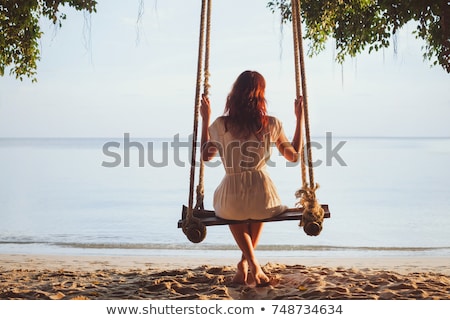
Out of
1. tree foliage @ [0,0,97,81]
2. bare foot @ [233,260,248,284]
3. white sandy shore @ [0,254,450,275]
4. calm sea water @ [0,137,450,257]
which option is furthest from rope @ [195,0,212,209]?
calm sea water @ [0,137,450,257]

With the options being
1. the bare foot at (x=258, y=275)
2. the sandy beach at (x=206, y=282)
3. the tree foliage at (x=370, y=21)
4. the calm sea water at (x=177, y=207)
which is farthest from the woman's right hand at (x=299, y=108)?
the calm sea water at (x=177, y=207)

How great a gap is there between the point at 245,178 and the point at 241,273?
47 cm

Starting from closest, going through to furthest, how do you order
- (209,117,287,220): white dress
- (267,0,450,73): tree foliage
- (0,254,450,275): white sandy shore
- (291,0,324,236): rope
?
1. (291,0,324,236): rope
2. (209,117,287,220): white dress
3. (267,0,450,73): tree foliage
4. (0,254,450,275): white sandy shore

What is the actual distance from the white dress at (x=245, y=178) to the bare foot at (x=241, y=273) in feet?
0.95

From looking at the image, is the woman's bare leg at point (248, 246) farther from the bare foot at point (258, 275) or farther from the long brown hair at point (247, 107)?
the long brown hair at point (247, 107)

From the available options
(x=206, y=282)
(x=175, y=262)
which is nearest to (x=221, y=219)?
(x=206, y=282)

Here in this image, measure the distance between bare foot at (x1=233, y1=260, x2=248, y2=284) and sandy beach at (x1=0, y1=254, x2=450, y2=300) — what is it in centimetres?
3

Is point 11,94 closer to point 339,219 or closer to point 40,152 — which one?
point 40,152

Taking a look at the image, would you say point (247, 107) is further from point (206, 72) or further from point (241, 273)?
point (241, 273)

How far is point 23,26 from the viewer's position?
154 inches

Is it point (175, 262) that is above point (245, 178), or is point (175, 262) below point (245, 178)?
below

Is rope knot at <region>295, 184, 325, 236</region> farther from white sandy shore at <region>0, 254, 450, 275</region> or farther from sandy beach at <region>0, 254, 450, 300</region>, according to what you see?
white sandy shore at <region>0, 254, 450, 275</region>

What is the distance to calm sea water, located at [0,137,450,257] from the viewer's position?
5.32 m
